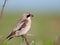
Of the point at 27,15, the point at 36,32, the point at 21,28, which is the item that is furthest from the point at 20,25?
the point at 36,32

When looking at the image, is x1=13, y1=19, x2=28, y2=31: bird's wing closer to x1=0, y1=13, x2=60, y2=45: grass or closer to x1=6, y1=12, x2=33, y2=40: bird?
x1=6, y1=12, x2=33, y2=40: bird

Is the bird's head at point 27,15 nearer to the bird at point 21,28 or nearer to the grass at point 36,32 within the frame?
the bird at point 21,28

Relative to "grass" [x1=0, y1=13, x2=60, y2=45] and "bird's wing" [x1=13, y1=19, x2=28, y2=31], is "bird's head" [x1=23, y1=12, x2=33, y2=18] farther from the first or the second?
"grass" [x1=0, y1=13, x2=60, y2=45]

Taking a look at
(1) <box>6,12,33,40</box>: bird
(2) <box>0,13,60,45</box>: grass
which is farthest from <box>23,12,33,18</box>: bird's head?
(2) <box>0,13,60,45</box>: grass

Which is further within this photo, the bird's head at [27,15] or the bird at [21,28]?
the bird's head at [27,15]

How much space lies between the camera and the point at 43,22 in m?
8.43

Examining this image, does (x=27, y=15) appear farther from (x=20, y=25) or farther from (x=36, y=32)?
(x=36, y=32)

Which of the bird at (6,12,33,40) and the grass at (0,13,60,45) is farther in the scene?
the grass at (0,13,60,45)

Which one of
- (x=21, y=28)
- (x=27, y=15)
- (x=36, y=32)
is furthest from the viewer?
(x=36, y=32)

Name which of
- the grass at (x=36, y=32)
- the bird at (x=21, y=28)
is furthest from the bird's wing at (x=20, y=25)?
the grass at (x=36, y=32)

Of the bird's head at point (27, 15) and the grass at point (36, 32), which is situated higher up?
the bird's head at point (27, 15)

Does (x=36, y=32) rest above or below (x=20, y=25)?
below

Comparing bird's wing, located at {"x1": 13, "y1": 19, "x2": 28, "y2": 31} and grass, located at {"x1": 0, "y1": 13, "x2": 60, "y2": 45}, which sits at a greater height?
bird's wing, located at {"x1": 13, "y1": 19, "x2": 28, "y2": 31}

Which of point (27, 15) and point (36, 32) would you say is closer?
point (27, 15)
